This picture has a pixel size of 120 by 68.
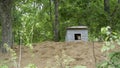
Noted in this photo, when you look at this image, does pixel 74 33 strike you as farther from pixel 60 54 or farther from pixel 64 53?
pixel 64 53

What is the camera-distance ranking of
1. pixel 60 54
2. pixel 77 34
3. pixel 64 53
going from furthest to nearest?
pixel 77 34 < pixel 60 54 < pixel 64 53

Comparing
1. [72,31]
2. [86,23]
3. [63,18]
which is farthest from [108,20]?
[72,31]

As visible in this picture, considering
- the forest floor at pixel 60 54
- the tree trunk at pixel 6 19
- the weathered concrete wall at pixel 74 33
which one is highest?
the tree trunk at pixel 6 19

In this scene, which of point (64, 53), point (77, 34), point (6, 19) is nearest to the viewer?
point (64, 53)

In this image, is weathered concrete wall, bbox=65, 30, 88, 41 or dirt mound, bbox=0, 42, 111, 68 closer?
dirt mound, bbox=0, 42, 111, 68

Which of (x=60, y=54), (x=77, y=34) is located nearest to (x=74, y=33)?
(x=77, y=34)

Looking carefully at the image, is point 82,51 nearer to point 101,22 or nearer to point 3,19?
point 3,19

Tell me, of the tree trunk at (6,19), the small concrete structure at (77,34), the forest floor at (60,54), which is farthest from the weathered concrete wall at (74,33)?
the tree trunk at (6,19)

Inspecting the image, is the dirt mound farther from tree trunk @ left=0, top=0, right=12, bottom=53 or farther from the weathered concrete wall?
the weathered concrete wall

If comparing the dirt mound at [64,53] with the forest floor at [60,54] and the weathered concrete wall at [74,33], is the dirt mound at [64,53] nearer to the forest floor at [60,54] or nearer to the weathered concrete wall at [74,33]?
the forest floor at [60,54]

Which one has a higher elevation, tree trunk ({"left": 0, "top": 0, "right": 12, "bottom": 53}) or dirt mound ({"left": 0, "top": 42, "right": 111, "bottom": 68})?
tree trunk ({"left": 0, "top": 0, "right": 12, "bottom": 53})

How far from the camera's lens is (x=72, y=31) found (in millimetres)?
9656

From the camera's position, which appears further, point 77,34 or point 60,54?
point 77,34

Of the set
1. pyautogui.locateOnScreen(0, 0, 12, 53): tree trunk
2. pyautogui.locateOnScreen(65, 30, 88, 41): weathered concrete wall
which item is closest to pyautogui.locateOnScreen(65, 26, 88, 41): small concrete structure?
pyautogui.locateOnScreen(65, 30, 88, 41): weathered concrete wall
